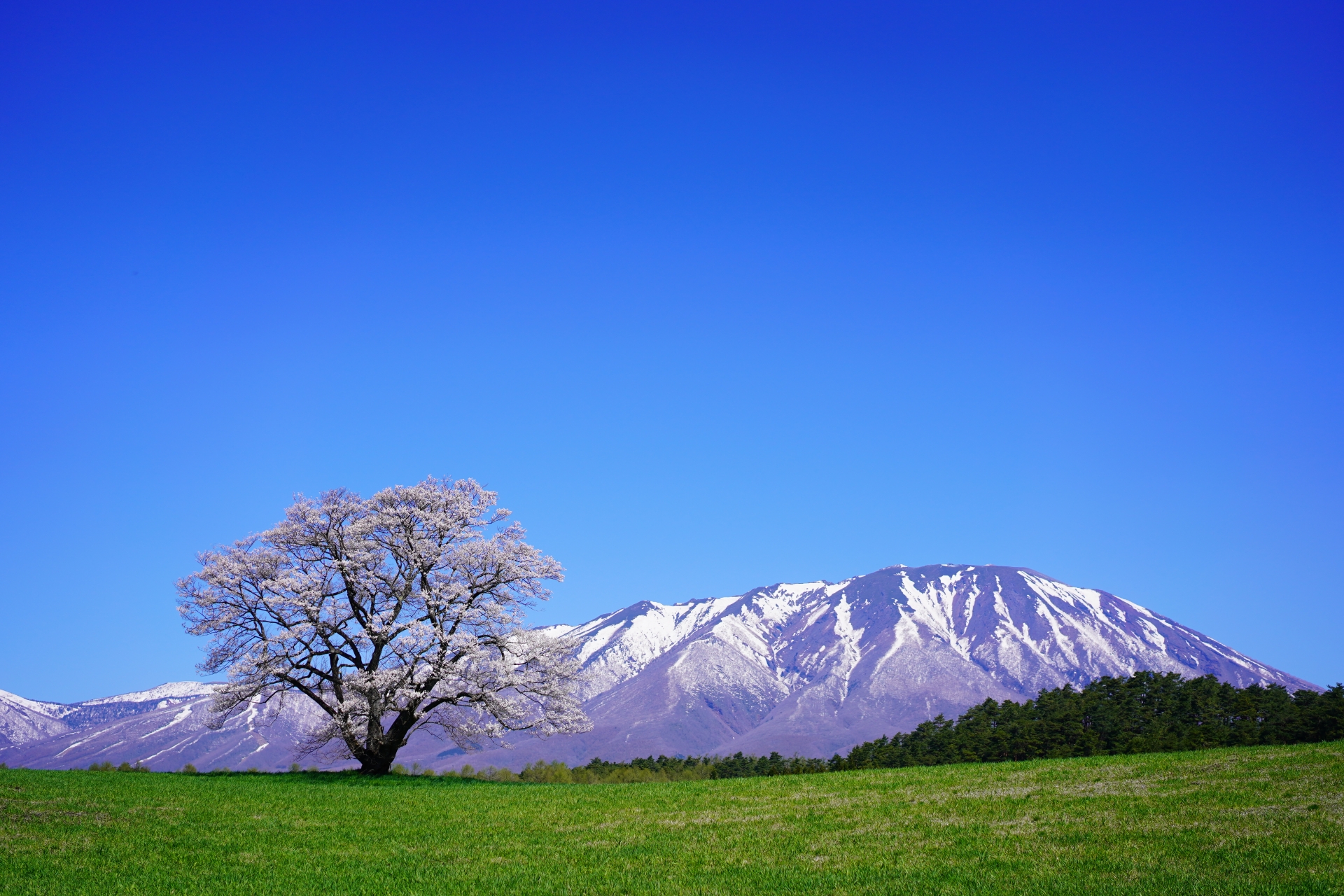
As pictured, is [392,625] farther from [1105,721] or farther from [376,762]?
[1105,721]

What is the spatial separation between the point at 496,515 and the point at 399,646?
24.8 feet

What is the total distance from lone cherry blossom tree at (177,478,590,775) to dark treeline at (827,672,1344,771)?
23.8 metres

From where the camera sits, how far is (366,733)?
144ft

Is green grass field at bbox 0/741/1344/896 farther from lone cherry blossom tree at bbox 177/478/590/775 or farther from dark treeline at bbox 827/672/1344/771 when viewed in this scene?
dark treeline at bbox 827/672/1344/771

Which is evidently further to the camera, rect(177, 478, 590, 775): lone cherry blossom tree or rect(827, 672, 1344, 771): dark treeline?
rect(827, 672, 1344, 771): dark treeline

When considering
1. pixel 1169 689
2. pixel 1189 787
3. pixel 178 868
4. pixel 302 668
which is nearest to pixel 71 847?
pixel 178 868

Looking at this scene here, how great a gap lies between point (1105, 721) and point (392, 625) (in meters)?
53.5

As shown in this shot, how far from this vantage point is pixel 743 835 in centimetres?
2367

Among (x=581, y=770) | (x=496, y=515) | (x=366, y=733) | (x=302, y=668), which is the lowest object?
(x=581, y=770)

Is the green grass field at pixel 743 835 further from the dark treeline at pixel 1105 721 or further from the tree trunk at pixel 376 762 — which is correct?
the dark treeline at pixel 1105 721

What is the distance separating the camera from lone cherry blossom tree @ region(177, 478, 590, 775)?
42.7 m

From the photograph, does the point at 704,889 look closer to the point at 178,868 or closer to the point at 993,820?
the point at 993,820

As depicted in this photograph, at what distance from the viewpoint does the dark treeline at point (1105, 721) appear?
59.1 metres

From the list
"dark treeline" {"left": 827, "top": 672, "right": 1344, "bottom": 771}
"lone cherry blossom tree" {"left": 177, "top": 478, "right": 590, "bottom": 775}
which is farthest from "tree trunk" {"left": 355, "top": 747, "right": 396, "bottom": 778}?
"dark treeline" {"left": 827, "top": 672, "right": 1344, "bottom": 771}
